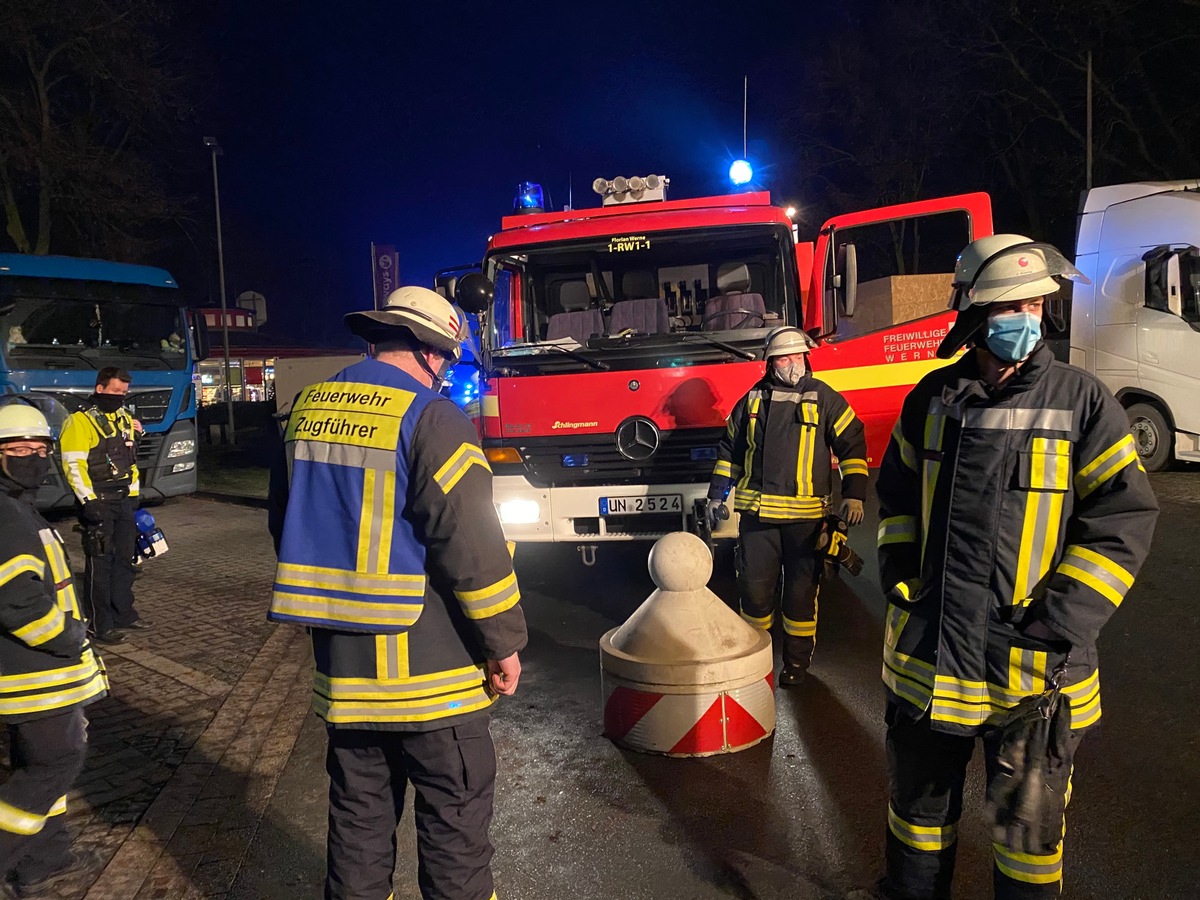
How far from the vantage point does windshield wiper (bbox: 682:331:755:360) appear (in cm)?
569

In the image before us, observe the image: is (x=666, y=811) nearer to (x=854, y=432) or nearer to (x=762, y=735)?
(x=762, y=735)

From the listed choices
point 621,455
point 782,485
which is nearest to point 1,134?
point 621,455

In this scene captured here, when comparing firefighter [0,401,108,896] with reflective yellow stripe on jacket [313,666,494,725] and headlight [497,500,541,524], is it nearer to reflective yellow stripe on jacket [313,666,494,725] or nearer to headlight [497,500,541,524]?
reflective yellow stripe on jacket [313,666,494,725]

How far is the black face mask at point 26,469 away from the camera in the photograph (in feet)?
10.3

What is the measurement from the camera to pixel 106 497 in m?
6.21

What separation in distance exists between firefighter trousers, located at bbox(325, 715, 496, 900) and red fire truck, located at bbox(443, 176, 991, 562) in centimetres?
330

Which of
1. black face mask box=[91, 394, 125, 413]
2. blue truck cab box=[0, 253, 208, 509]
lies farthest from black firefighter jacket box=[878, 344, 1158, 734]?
blue truck cab box=[0, 253, 208, 509]

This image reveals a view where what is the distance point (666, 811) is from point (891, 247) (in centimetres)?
2865

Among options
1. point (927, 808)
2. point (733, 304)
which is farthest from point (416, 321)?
point (733, 304)

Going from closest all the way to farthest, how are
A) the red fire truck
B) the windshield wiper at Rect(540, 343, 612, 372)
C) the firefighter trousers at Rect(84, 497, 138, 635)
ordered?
the red fire truck < the windshield wiper at Rect(540, 343, 612, 372) < the firefighter trousers at Rect(84, 497, 138, 635)

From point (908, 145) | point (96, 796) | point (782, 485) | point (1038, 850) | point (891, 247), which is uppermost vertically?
point (908, 145)

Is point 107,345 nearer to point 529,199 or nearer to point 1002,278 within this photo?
point 529,199

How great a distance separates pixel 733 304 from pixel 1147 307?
6.57 meters

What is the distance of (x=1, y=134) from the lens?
63.7ft
